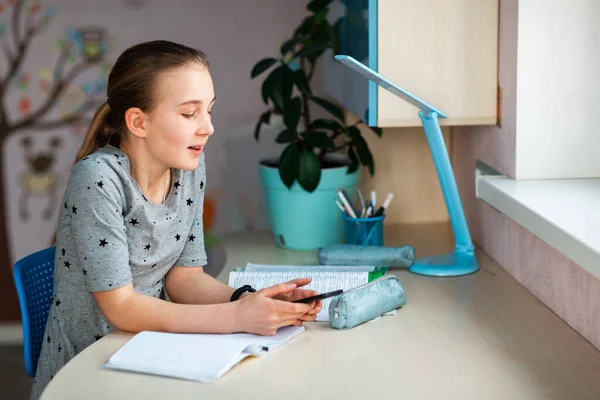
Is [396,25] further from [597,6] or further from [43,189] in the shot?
[43,189]

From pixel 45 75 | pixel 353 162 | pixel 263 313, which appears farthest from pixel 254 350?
pixel 45 75

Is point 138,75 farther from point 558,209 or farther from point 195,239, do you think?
point 558,209

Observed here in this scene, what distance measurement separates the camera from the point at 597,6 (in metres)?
1.61

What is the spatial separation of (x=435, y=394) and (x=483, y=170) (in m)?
0.90

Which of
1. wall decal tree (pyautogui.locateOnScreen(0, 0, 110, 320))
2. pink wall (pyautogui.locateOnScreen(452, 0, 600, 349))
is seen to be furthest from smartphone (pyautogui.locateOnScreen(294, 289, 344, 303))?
wall decal tree (pyautogui.locateOnScreen(0, 0, 110, 320))

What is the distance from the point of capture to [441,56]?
1.75m

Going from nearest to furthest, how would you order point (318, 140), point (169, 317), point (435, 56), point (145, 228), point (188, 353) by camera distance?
point (188, 353) → point (169, 317) → point (145, 228) → point (435, 56) → point (318, 140)

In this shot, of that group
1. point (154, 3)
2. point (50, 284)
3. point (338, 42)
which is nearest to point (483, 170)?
point (338, 42)

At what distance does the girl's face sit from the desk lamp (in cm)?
34

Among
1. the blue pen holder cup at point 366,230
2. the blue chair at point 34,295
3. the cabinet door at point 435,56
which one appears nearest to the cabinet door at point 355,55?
the cabinet door at point 435,56

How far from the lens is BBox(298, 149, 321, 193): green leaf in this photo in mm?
2025

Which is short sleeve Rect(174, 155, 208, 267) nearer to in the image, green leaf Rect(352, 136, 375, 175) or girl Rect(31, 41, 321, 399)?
girl Rect(31, 41, 321, 399)

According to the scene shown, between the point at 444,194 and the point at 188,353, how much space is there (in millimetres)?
737

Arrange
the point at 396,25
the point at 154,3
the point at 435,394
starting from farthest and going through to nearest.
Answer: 1. the point at 154,3
2. the point at 396,25
3. the point at 435,394
